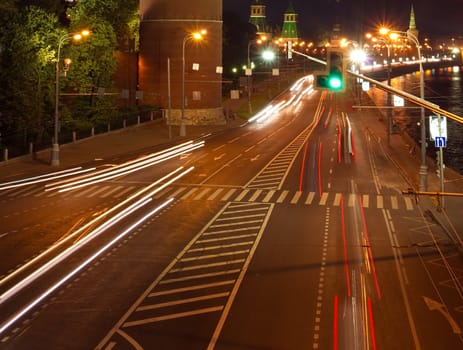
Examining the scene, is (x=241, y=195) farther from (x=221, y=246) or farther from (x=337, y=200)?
(x=221, y=246)

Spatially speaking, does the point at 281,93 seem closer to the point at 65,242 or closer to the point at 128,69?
the point at 128,69

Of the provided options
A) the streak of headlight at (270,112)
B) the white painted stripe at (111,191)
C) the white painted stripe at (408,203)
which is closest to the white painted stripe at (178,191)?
the white painted stripe at (111,191)

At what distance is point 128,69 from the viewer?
264ft

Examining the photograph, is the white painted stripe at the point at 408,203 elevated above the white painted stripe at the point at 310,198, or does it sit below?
below

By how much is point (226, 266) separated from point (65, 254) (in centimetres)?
520

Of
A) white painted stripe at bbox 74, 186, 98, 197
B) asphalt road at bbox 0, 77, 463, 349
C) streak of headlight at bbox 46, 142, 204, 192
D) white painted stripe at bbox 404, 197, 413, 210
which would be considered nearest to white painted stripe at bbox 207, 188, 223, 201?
asphalt road at bbox 0, 77, 463, 349

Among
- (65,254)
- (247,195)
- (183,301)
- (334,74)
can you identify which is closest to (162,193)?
(247,195)

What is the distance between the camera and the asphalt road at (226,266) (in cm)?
1518

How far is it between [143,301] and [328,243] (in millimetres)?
8774

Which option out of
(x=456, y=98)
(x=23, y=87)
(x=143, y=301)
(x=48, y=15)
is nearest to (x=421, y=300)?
(x=143, y=301)

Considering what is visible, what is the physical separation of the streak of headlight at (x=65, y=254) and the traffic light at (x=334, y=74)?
31.6ft

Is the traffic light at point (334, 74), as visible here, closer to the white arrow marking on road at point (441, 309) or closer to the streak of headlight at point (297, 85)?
the white arrow marking on road at point (441, 309)

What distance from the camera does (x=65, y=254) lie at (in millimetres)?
21828

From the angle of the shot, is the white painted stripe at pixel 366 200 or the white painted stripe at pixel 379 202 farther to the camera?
the white painted stripe at pixel 366 200
